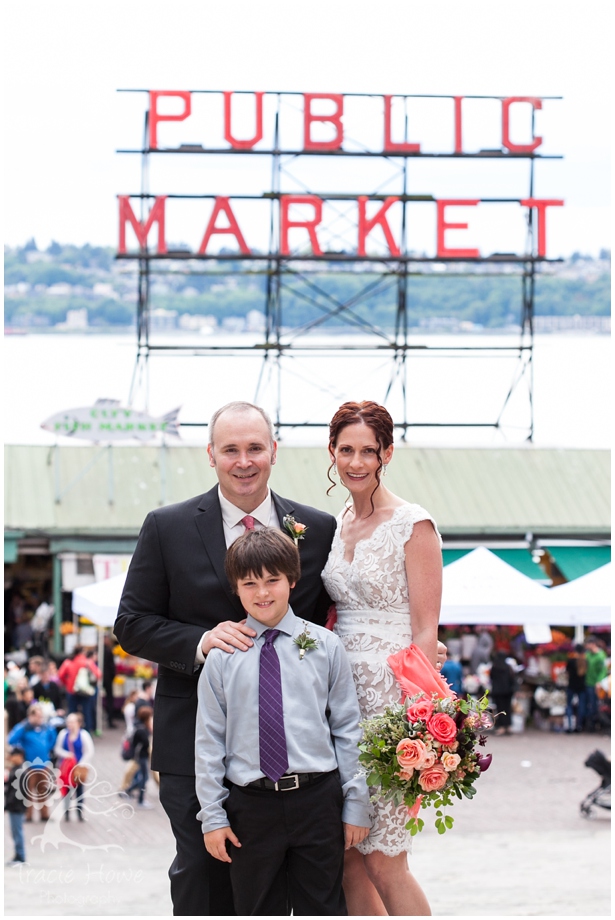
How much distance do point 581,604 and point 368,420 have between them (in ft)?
32.3

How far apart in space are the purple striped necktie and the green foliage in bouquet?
275 millimetres

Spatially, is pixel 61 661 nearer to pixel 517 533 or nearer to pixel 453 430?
pixel 517 533

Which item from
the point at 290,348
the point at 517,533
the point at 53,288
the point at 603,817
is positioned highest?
the point at 53,288

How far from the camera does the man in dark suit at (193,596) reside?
3904 mm

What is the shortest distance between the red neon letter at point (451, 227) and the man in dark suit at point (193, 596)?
20.7 meters

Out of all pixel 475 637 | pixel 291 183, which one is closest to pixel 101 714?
pixel 475 637

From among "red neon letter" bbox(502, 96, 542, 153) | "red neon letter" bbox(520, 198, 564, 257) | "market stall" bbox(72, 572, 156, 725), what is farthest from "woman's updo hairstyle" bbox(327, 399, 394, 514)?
"red neon letter" bbox(502, 96, 542, 153)

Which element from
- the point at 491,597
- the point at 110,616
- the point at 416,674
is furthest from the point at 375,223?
the point at 416,674

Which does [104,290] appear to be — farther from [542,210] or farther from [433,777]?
[433,777]

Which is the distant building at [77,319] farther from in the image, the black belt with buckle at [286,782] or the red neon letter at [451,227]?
the black belt with buckle at [286,782]

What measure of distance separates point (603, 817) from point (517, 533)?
7.87 m

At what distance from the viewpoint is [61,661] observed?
18391 mm

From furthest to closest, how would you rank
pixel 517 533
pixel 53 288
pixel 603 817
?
pixel 53 288
pixel 517 533
pixel 603 817

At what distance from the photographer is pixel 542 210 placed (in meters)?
24.1
